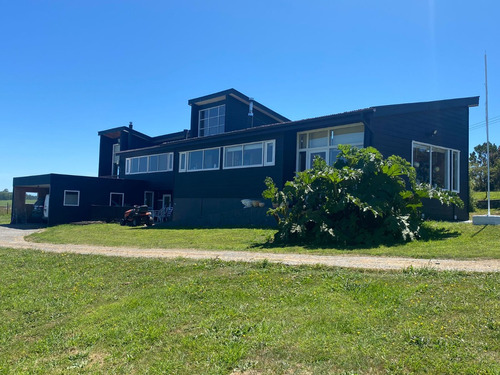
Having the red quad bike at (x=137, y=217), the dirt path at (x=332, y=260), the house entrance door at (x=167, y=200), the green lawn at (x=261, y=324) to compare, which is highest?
the house entrance door at (x=167, y=200)

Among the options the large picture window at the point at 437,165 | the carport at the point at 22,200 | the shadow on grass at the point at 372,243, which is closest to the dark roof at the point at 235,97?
the carport at the point at 22,200

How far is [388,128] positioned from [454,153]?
14.7 ft

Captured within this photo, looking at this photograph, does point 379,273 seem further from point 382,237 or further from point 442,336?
point 382,237

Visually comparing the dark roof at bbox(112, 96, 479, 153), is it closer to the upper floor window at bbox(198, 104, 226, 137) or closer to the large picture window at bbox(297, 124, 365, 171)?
the large picture window at bbox(297, 124, 365, 171)

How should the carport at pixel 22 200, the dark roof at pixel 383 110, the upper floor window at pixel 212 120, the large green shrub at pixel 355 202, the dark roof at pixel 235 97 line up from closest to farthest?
the large green shrub at pixel 355 202
the dark roof at pixel 383 110
the dark roof at pixel 235 97
the upper floor window at pixel 212 120
the carport at pixel 22 200

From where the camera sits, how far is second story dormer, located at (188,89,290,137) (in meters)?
26.4

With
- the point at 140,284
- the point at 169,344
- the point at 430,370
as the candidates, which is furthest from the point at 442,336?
the point at 140,284

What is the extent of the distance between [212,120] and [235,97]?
2422 mm

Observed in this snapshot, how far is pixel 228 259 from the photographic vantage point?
8203 millimetres

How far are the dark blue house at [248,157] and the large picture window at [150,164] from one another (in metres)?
0.07

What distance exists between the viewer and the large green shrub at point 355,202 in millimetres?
9961

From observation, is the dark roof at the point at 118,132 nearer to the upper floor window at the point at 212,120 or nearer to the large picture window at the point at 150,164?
the large picture window at the point at 150,164

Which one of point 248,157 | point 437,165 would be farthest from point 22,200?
point 437,165

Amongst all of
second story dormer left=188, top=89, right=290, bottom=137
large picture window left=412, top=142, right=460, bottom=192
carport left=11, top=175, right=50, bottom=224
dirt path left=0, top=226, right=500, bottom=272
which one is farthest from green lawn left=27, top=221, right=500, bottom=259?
carport left=11, top=175, right=50, bottom=224
